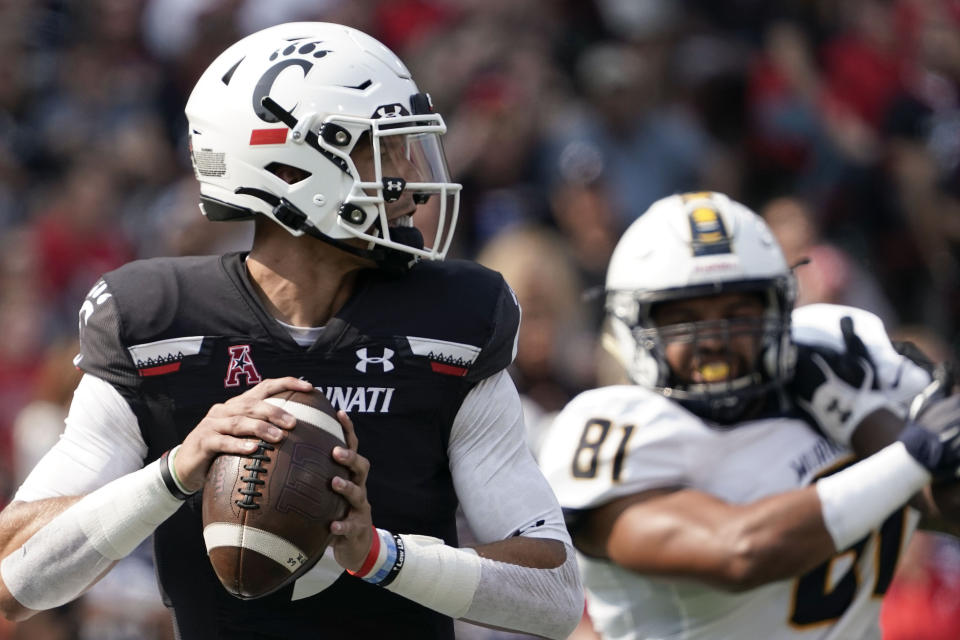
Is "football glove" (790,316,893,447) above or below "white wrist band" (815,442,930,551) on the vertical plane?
above

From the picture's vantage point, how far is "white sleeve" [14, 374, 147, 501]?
2682 mm

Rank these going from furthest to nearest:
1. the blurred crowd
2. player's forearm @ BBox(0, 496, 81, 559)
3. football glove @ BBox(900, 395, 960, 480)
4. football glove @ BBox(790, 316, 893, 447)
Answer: the blurred crowd → football glove @ BBox(790, 316, 893, 447) → football glove @ BBox(900, 395, 960, 480) → player's forearm @ BBox(0, 496, 81, 559)

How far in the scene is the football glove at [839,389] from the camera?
3770mm

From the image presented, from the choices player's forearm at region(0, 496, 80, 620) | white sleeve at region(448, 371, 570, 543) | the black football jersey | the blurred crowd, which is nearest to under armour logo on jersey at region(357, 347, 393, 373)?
the black football jersey

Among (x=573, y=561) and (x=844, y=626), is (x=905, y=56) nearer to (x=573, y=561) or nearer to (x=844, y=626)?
(x=844, y=626)

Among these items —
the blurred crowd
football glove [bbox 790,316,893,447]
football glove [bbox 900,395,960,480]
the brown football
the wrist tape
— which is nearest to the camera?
the brown football

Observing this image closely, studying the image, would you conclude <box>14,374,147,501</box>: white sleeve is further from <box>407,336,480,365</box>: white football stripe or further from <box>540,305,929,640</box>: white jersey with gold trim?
<box>540,305,929,640</box>: white jersey with gold trim

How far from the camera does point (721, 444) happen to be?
149 inches

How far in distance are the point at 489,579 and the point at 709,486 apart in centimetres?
132

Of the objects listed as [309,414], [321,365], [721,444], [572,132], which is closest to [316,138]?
[321,365]

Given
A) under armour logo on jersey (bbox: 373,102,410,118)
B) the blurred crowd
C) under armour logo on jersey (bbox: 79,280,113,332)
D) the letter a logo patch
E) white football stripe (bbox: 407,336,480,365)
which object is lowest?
the blurred crowd

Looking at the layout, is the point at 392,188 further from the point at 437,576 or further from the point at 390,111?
the point at 437,576

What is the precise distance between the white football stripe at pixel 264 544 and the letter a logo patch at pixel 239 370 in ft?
1.14

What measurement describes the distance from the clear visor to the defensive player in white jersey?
109cm
